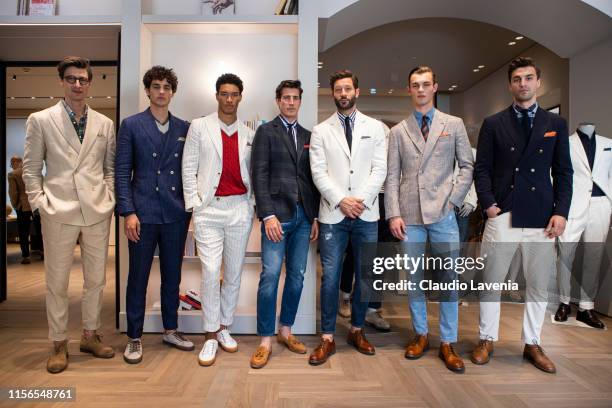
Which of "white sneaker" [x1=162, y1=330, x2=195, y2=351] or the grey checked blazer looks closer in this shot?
the grey checked blazer

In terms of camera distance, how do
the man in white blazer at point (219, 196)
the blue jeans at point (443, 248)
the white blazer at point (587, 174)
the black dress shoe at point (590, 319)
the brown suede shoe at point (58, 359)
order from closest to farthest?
the brown suede shoe at point (58, 359) → the blue jeans at point (443, 248) → the man in white blazer at point (219, 196) → the black dress shoe at point (590, 319) → the white blazer at point (587, 174)

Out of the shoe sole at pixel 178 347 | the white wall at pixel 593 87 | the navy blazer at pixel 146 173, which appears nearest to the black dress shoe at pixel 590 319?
the white wall at pixel 593 87

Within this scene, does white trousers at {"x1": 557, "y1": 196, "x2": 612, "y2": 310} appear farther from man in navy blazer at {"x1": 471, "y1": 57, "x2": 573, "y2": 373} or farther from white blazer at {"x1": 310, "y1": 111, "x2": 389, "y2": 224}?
white blazer at {"x1": 310, "y1": 111, "x2": 389, "y2": 224}

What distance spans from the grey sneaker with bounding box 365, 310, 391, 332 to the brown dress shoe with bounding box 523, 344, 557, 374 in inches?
40.3

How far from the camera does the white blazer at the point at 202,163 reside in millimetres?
2740

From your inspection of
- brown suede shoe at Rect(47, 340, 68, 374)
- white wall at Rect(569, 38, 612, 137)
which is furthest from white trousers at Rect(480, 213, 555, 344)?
brown suede shoe at Rect(47, 340, 68, 374)

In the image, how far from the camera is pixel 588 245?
3.80 meters

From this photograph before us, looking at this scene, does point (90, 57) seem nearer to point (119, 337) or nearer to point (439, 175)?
point (119, 337)

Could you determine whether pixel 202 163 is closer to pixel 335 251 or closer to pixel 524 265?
pixel 335 251

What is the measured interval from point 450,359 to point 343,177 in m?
1.31

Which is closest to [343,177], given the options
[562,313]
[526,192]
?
[526,192]

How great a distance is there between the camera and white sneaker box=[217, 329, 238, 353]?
2.83 meters

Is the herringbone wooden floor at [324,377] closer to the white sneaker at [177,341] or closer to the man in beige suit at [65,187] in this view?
the white sneaker at [177,341]

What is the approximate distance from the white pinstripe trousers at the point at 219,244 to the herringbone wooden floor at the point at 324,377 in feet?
1.11
